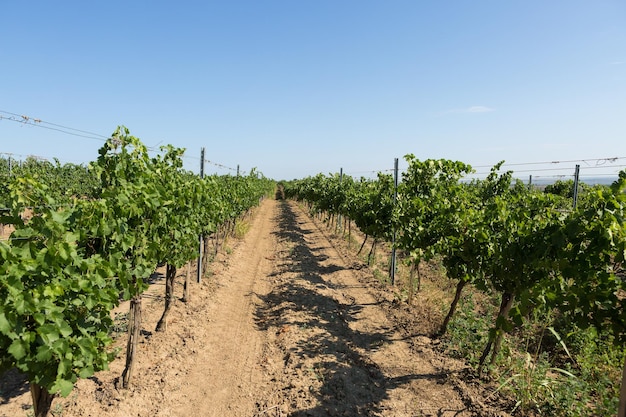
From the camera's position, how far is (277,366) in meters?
5.80

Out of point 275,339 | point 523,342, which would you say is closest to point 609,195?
point 523,342

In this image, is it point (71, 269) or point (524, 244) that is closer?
point (71, 269)

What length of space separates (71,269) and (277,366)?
3784mm

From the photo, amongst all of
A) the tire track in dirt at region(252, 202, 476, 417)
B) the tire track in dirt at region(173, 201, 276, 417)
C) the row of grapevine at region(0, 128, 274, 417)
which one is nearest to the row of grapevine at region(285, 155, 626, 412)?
the tire track in dirt at region(252, 202, 476, 417)

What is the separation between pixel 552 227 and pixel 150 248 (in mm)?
5037

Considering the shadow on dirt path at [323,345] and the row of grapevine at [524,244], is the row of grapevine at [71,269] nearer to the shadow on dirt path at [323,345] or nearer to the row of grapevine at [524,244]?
the shadow on dirt path at [323,345]

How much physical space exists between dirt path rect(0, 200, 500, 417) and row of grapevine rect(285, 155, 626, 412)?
112 centimetres

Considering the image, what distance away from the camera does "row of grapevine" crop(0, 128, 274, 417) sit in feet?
8.48

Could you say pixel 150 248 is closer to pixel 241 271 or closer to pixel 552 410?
pixel 552 410

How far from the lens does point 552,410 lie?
445cm

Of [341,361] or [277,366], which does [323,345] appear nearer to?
[341,361]

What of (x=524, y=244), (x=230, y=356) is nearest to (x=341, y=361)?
(x=230, y=356)

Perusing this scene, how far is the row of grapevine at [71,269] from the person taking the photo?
259 centimetres

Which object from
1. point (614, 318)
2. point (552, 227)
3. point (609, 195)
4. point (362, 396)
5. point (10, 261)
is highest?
point (609, 195)
